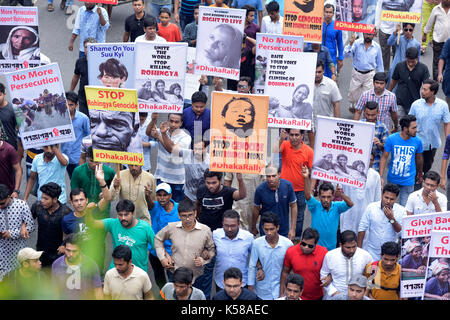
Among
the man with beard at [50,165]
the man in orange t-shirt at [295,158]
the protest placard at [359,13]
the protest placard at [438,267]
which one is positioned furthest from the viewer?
the protest placard at [359,13]

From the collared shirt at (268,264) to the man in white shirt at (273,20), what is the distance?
6.48 m

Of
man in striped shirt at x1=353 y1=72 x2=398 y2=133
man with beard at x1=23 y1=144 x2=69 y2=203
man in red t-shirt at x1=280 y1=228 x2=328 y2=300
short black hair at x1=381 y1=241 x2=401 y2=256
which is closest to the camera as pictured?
short black hair at x1=381 y1=241 x2=401 y2=256

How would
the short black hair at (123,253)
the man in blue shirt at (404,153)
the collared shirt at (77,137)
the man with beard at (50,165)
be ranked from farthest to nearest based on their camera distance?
the collared shirt at (77,137) < the man in blue shirt at (404,153) < the man with beard at (50,165) < the short black hair at (123,253)

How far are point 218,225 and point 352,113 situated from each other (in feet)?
18.9

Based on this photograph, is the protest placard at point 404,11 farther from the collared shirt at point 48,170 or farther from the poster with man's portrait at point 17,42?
the collared shirt at point 48,170

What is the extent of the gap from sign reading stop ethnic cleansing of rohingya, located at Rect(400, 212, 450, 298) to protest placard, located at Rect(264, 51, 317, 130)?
128 inches

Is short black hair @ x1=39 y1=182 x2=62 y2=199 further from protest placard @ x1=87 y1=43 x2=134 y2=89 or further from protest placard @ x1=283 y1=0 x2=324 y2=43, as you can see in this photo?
protest placard @ x1=283 y1=0 x2=324 y2=43

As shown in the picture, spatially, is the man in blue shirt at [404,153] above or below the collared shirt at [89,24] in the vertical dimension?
below

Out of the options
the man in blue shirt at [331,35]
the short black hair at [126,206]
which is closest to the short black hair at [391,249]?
the short black hair at [126,206]

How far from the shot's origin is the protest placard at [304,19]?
1314cm

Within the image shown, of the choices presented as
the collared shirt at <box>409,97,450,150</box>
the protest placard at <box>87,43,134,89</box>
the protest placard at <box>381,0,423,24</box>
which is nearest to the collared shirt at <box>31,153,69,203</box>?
the protest placard at <box>87,43,134,89</box>

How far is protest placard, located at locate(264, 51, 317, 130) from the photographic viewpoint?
36.7ft

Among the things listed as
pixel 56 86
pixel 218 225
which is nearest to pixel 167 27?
pixel 56 86

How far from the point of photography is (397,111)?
13023 millimetres
